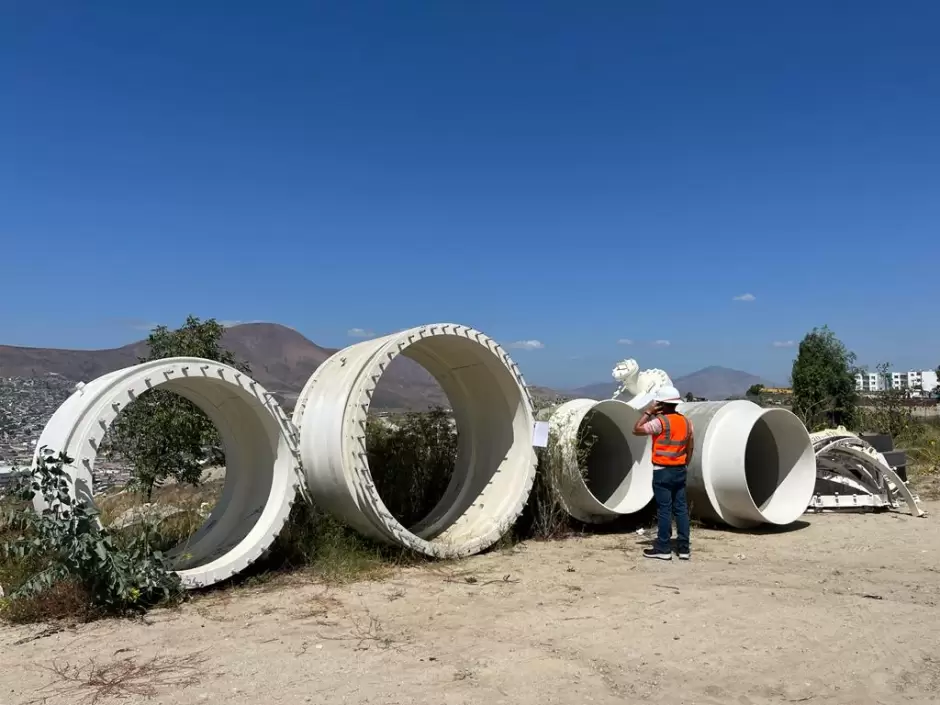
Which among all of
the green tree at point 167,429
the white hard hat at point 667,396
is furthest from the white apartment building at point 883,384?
the green tree at point 167,429

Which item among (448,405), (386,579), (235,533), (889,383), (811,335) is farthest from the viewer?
(811,335)

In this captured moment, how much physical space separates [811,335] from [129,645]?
2130 centimetres

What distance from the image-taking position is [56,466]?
5.17 meters

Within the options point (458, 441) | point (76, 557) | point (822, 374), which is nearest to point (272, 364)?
point (458, 441)

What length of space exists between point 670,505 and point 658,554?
46 cm

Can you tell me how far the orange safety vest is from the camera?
718cm

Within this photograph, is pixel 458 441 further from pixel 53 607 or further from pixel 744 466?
Answer: pixel 53 607

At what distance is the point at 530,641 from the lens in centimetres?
470

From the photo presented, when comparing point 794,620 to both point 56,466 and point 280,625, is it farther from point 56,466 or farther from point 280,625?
point 56,466

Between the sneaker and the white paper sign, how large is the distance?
141 cm

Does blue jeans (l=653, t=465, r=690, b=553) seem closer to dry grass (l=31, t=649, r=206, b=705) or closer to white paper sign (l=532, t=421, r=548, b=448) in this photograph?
white paper sign (l=532, t=421, r=548, b=448)

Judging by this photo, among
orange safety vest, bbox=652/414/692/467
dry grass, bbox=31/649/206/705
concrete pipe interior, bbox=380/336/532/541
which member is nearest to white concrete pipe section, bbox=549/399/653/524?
concrete pipe interior, bbox=380/336/532/541

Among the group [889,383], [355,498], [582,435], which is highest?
[889,383]

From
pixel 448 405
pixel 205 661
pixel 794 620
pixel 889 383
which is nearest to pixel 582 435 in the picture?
pixel 448 405
